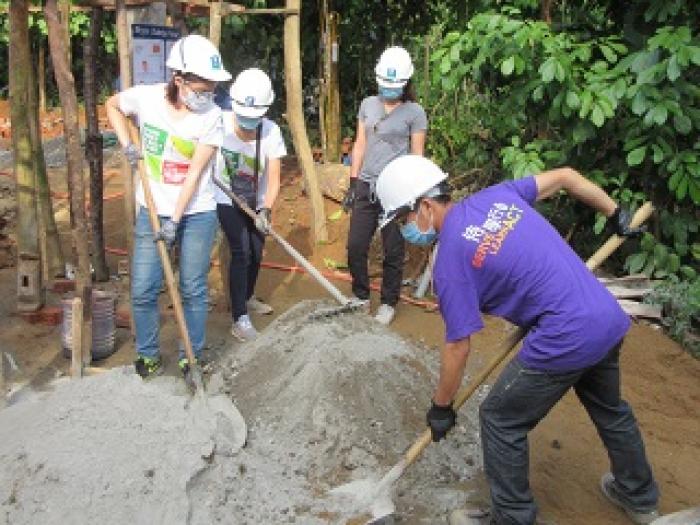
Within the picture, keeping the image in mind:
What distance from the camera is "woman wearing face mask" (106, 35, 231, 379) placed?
3.85 metres

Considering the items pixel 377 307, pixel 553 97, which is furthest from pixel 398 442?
pixel 553 97

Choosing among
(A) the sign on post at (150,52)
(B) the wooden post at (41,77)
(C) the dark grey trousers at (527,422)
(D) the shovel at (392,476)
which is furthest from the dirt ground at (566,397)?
(B) the wooden post at (41,77)

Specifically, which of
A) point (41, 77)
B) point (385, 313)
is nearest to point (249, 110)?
point (385, 313)

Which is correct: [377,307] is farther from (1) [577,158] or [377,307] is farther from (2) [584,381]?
(2) [584,381]

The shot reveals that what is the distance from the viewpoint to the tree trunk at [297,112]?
6844mm

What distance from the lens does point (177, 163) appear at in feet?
13.1

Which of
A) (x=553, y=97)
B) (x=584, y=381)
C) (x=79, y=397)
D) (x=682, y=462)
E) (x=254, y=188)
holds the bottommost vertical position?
(x=682, y=462)

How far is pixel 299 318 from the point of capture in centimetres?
448

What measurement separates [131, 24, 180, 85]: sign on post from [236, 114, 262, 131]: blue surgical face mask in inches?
25.1

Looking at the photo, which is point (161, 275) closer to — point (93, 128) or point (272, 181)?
point (272, 181)

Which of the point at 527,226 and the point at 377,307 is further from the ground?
the point at 527,226

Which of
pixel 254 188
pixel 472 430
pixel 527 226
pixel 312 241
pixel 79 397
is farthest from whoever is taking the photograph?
pixel 312 241

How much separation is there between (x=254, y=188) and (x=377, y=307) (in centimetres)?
141

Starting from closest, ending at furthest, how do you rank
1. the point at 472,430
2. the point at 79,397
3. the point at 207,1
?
1. the point at 79,397
2. the point at 472,430
3. the point at 207,1
